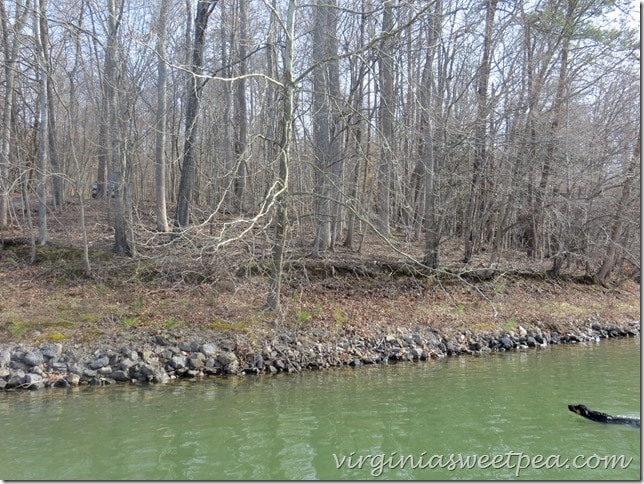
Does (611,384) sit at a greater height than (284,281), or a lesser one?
lesser

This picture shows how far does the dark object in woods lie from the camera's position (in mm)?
6442

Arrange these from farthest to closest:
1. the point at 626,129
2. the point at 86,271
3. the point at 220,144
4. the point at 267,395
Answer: the point at 220,144
the point at 626,129
the point at 86,271
the point at 267,395

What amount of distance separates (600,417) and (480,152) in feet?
31.2

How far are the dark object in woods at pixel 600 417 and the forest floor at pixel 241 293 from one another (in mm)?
3111

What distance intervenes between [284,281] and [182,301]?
2554 mm

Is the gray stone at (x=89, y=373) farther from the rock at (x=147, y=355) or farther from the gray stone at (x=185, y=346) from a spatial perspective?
the gray stone at (x=185, y=346)

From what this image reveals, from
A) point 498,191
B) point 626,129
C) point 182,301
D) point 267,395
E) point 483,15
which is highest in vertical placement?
point 483,15

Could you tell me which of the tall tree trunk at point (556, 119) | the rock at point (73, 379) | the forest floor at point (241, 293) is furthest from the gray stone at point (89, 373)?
the tall tree trunk at point (556, 119)

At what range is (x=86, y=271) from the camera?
12367 millimetres

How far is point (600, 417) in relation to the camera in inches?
260

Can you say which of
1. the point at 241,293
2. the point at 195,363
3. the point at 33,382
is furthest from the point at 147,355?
the point at 241,293

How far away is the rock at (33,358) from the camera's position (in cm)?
894

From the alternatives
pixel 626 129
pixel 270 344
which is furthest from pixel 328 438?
pixel 626 129

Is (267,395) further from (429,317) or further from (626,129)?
(626,129)
